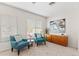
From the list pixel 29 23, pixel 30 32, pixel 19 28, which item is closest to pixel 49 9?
pixel 29 23

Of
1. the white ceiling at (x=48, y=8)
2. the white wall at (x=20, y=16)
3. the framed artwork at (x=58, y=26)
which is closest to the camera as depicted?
the white ceiling at (x=48, y=8)

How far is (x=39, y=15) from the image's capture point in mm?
2699

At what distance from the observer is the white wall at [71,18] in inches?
110

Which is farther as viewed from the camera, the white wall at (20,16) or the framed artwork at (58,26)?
the framed artwork at (58,26)

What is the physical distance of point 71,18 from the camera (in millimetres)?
3043

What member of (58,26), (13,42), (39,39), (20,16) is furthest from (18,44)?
(58,26)

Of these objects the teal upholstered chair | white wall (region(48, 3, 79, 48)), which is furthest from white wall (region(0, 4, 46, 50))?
white wall (region(48, 3, 79, 48))

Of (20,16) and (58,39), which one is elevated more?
(20,16)

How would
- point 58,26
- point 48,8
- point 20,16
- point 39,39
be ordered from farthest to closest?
point 58,26 → point 39,39 → point 20,16 → point 48,8

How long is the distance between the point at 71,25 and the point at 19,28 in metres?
1.74

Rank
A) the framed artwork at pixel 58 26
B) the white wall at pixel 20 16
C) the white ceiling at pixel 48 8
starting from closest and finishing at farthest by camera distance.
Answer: the white ceiling at pixel 48 8 < the white wall at pixel 20 16 < the framed artwork at pixel 58 26

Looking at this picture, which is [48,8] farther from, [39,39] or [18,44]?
[18,44]

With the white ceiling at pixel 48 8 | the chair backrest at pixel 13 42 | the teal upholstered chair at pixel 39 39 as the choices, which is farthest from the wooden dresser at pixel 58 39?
the chair backrest at pixel 13 42

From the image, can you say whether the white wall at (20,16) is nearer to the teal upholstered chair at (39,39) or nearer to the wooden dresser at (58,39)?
the teal upholstered chair at (39,39)
